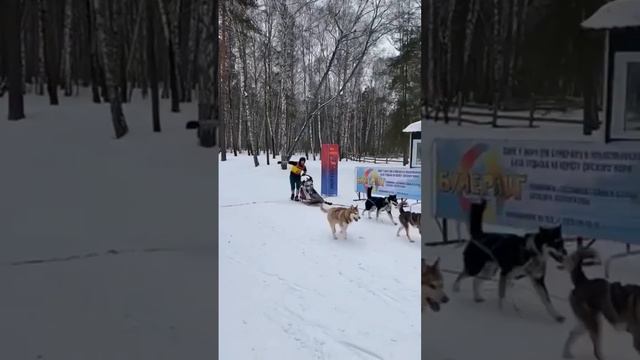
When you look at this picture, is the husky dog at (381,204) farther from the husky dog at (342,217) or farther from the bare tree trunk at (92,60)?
the bare tree trunk at (92,60)

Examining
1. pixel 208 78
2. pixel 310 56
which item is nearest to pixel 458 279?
pixel 208 78

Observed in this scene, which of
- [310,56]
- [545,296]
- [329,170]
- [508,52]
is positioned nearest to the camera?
[545,296]

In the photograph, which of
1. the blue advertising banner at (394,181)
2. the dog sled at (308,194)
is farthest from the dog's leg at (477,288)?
the dog sled at (308,194)

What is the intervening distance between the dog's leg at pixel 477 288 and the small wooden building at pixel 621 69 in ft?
2.98

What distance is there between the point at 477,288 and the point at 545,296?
13.4 inches

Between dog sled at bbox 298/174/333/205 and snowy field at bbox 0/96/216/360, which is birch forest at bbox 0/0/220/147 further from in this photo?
dog sled at bbox 298/174/333/205

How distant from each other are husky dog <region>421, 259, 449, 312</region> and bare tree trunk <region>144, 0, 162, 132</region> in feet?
5.32

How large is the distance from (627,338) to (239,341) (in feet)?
9.10

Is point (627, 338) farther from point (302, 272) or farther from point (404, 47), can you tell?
point (404, 47)

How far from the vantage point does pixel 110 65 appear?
270 cm

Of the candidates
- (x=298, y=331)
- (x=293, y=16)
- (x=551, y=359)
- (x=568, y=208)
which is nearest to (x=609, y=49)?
(x=568, y=208)

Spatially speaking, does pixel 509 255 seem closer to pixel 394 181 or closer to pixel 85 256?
pixel 85 256

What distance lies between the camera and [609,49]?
2.19 metres

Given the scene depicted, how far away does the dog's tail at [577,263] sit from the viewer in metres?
2.26
